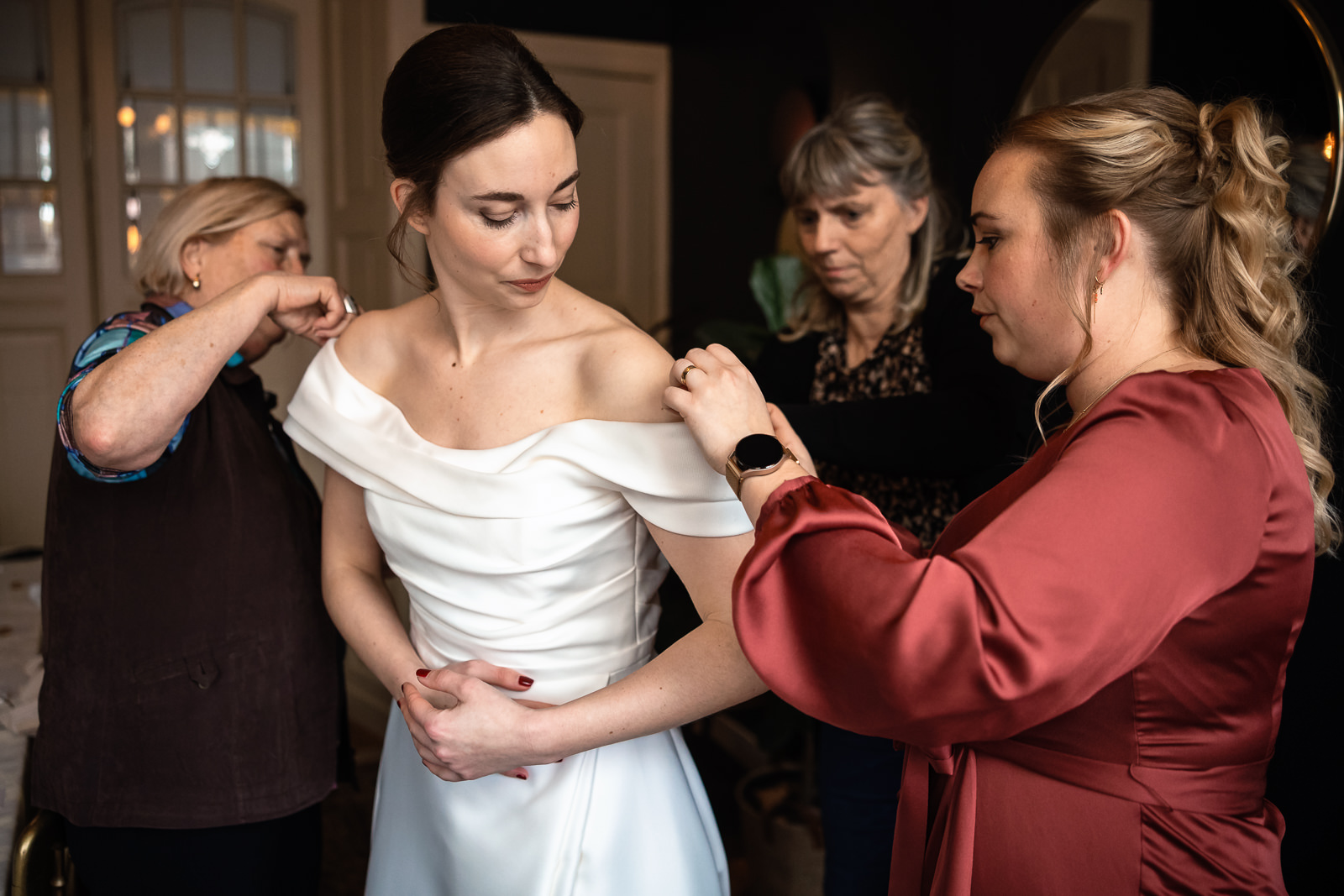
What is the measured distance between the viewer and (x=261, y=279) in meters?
1.46

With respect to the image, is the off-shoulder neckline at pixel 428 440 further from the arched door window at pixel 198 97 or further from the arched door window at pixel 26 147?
the arched door window at pixel 26 147

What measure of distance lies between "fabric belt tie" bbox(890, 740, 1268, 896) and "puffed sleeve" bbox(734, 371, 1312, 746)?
15 cm

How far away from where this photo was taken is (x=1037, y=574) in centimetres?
84

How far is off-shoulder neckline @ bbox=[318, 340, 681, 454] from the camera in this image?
3.96 ft

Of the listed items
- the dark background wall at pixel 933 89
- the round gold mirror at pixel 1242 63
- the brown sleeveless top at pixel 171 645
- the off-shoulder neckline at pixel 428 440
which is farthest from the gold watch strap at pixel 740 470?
the round gold mirror at pixel 1242 63

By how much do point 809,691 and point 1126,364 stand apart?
1.60ft

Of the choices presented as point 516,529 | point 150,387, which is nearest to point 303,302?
point 150,387

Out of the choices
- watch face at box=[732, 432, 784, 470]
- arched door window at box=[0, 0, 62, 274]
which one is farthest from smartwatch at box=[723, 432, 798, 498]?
arched door window at box=[0, 0, 62, 274]

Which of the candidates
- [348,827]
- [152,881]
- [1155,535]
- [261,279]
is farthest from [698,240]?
[1155,535]

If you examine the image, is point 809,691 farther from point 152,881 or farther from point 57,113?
point 57,113

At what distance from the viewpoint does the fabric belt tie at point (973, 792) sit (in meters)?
0.99

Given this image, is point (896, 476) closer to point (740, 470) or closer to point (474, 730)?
point (740, 470)

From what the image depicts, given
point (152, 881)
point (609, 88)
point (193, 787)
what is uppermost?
point (609, 88)

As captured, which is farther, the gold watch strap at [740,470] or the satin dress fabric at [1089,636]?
the gold watch strap at [740,470]
